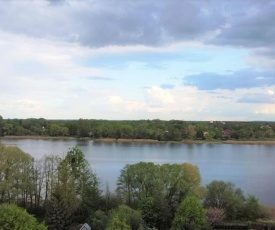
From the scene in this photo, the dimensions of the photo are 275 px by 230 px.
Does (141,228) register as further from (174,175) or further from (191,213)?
(174,175)

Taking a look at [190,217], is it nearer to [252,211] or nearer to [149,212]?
[149,212]

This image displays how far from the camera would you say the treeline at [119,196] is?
2000cm

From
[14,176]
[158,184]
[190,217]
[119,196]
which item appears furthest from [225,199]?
[14,176]

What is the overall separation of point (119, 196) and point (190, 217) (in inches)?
242

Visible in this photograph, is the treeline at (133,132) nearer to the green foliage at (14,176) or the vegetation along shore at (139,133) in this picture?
the vegetation along shore at (139,133)

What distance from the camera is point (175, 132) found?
83.4 meters

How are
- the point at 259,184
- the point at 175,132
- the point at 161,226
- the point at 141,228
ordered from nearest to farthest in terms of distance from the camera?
the point at 141,228, the point at 161,226, the point at 259,184, the point at 175,132

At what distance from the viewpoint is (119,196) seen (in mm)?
23719

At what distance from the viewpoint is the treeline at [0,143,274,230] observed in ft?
65.6

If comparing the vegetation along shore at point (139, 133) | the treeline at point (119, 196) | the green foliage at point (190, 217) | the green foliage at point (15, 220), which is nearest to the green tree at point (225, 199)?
the treeline at point (119, 196)

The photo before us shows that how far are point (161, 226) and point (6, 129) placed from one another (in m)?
77.2

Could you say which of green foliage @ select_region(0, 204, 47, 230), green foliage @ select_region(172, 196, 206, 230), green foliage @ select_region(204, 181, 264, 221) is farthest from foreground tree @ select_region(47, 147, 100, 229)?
green foliage @ select_region(204, 181, 264, 221)

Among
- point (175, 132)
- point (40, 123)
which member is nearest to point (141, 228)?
point (175, 132)

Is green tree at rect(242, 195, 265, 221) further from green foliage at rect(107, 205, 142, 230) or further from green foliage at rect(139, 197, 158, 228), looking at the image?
green foliage at rect(107, 205, 142, 230)
